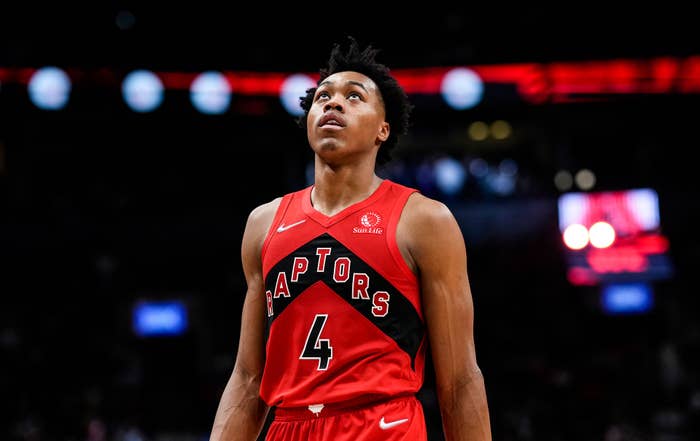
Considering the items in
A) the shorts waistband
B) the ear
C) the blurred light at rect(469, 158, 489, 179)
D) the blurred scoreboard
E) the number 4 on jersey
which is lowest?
the shorts waistband

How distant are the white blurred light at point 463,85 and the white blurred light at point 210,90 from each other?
12.6ft

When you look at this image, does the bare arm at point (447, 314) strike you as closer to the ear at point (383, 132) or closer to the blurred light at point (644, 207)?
the ear at point (383, 132)

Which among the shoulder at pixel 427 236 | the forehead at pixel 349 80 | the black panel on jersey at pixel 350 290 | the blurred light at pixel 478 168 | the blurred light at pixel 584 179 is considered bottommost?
the black panel on jersey at pixel 350 290

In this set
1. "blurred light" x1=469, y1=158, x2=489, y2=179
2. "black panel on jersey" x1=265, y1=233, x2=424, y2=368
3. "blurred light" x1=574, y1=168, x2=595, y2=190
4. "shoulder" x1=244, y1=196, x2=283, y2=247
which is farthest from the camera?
"blurred light" x1=469, y1=158, x2=489, y2=179

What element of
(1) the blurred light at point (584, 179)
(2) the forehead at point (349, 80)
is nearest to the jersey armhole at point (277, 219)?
(2) the forehead at point (349, 80)

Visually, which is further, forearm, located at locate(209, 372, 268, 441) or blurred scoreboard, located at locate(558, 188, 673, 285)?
blurred scoreboard, located at locate(558, 188, 673, 285)

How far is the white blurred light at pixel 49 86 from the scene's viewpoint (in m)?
15.2

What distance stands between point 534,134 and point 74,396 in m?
10.0

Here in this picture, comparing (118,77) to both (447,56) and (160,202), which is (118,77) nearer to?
(160,202)

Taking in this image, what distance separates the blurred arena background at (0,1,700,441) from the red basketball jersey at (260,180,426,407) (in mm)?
11450

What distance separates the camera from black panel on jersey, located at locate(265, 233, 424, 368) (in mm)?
2955

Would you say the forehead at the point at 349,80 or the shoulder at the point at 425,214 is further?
the forehead at the point at 349,80

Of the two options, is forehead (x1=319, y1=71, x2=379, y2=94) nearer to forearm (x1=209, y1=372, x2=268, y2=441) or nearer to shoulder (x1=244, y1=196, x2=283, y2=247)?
shoulder (x1=244, y1=196, x2=283, y2=247)

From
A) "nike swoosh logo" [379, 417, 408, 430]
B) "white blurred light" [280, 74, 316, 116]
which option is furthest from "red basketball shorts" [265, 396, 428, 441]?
"white blurred light" [280, 74, 316, 116]
